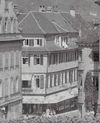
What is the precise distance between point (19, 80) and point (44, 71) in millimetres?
8353

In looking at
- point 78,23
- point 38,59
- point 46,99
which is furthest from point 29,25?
point 78,23

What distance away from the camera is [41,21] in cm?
10212

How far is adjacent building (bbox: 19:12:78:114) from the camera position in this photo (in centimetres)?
9706

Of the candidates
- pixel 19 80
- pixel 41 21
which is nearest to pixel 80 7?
pixel 41 21

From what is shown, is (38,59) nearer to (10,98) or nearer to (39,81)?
(39,81)

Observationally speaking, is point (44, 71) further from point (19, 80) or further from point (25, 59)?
point (19, 80)

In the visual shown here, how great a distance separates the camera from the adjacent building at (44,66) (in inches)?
3821

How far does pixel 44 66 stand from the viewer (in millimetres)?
97688

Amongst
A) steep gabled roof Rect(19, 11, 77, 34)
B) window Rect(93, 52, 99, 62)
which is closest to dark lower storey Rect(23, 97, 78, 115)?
steep gabled roof Rect(19, 11, 77, 34)

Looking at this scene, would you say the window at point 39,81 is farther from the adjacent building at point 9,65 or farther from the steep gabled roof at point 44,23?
the adjacent building at point 9,65

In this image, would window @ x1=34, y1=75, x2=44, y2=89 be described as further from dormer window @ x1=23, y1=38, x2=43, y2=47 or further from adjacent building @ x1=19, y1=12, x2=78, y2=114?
dormer window @ x1=23, y1=38, x2=43, y2=47

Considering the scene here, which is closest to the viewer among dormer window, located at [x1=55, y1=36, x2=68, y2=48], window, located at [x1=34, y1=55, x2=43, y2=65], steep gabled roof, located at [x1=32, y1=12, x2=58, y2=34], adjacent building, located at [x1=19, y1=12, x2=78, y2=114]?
adjacent building, located at [x1=19, y1=12, x2=78, y2=114]

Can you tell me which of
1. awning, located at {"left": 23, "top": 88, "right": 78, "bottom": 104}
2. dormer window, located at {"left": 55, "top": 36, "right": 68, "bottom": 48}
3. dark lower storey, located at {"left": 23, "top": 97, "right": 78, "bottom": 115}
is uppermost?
dormer window, located at {"left": 55, "top": 36, "right": 68, "bottom": 48}

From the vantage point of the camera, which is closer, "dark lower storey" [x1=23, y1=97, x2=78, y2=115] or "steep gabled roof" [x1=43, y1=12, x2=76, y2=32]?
"dark lower storey" [x1=23, y1=97, x2=78, y2=115]
